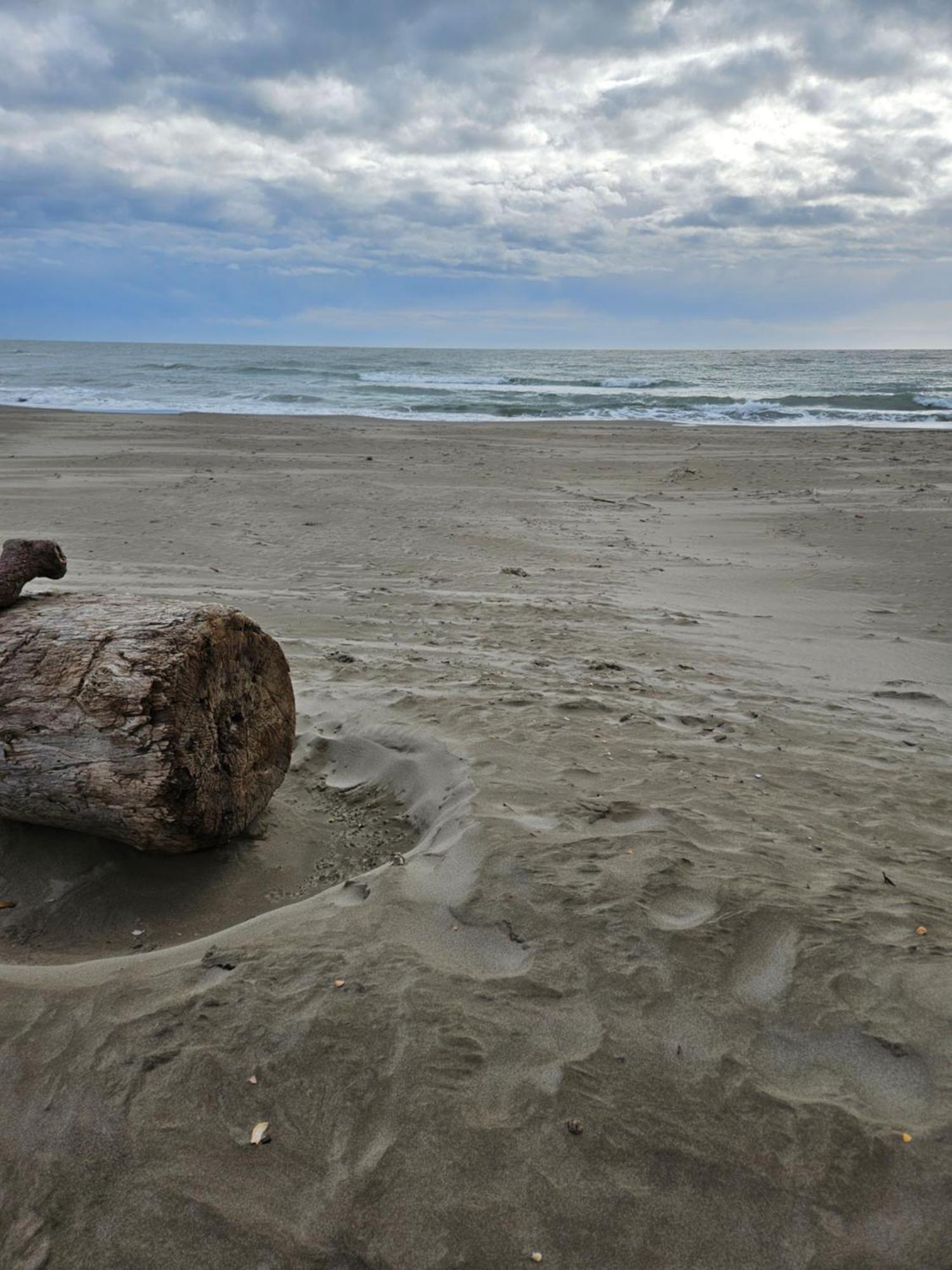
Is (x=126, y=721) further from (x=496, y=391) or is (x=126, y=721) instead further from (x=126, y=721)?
(x=496, y=391)

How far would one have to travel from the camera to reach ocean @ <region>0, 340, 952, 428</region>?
26.2 meters

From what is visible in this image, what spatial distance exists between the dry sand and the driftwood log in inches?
11.4

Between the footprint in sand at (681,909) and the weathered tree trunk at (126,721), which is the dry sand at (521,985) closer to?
the footprint in sand at (681,909)

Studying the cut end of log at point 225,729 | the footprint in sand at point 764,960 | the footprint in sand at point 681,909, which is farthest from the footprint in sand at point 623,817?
the cut end of log at point 225,729

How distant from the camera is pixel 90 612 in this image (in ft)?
10.2

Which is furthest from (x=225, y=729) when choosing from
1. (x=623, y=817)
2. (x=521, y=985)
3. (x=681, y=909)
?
(x=681, y=909)

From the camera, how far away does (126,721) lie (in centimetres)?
274

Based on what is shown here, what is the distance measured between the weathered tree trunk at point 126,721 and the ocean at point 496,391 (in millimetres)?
22511

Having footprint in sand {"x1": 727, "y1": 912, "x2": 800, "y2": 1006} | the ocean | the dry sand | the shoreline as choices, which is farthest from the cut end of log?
the ocean

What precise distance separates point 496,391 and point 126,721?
34987mm

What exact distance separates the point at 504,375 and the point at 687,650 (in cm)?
4281

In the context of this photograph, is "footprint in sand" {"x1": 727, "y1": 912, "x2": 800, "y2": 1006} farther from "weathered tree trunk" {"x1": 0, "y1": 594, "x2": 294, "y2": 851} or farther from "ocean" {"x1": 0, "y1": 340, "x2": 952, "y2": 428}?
"ocean" {"x1": 0, "y1": 340, "x2": 952, "y2": 428}

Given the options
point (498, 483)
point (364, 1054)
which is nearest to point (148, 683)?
point (364, 1054)

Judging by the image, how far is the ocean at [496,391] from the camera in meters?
26.2
